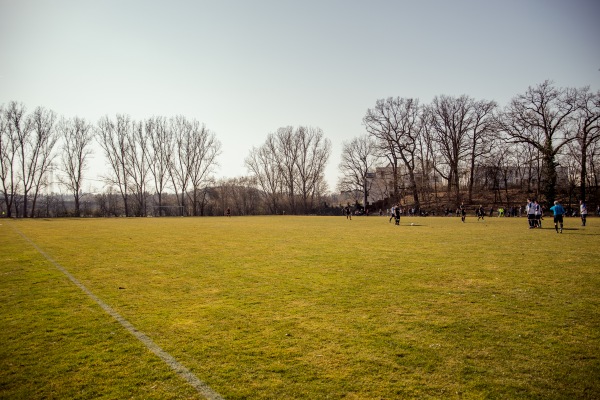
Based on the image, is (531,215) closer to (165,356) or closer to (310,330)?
(310,330)

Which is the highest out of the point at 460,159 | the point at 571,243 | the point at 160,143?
the point at 160,143

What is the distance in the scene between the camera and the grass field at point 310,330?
3.83 metres

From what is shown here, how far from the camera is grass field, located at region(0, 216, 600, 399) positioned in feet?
12.6

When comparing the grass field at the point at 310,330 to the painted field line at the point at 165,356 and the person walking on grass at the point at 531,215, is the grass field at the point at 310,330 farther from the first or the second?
the person walking on grass at the point at 531,215

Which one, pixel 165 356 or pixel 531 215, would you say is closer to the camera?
pixel 165 356

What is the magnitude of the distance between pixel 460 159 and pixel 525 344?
5736 cm

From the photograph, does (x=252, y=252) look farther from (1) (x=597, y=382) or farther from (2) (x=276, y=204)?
(2) (x=276, y=204)

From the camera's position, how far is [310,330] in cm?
547

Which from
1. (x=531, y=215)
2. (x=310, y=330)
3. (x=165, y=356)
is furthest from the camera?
(x=531, y=215)

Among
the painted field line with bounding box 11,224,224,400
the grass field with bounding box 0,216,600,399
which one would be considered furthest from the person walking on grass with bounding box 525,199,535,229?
the painted field line with bounding box 11,224,224,400

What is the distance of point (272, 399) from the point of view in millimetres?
3514

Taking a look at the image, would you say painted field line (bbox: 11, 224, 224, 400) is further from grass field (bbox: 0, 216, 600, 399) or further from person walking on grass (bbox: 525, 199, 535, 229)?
person walking on grass (bbox: 525, 199, 535, 229)

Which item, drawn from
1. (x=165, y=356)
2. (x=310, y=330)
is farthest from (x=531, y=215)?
(x=165, y=356)

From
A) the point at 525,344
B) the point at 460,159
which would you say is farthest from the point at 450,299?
the point at 460,159
